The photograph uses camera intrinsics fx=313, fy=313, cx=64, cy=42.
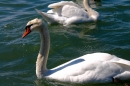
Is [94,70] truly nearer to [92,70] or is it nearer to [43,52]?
[92,70]

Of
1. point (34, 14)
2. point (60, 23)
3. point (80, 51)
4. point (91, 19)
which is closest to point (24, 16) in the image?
point (34, 14)

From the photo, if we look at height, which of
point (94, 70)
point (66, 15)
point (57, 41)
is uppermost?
point (66, 15)

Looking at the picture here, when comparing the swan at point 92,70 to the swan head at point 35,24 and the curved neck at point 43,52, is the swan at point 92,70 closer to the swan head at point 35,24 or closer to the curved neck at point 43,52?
the swan head at point 35,24

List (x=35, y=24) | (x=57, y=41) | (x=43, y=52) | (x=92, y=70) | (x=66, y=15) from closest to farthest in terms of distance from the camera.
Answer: (x=92, y=70) < (x=35, y=24) < (x=43, y=52) < (x=57, y=41) < (x=66, y=15)

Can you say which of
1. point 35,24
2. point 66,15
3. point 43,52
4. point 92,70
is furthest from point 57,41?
point 92,70

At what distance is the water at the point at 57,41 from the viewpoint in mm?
8406

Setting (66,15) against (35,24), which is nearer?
(35,24)

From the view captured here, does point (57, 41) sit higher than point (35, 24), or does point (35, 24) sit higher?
point (35, 24)

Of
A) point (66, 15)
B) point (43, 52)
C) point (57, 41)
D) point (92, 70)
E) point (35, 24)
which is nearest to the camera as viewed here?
point (92, 70)

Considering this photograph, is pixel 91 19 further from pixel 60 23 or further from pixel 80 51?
pixel 80 51

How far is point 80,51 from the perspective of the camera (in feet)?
31.6

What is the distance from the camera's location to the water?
8.41 metres

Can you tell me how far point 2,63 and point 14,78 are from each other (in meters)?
1.08

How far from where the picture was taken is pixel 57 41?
34.2ft
